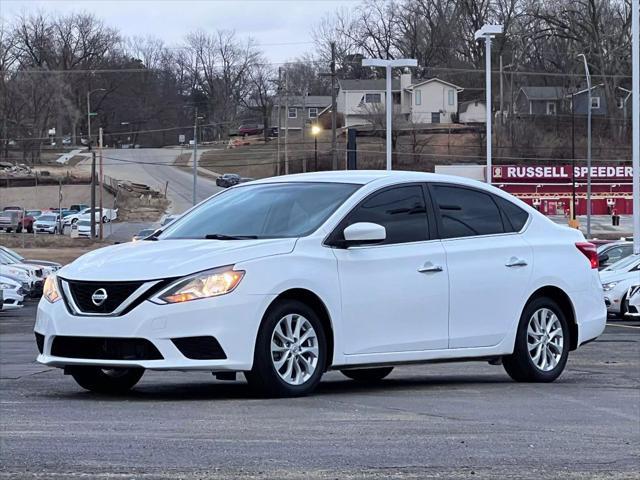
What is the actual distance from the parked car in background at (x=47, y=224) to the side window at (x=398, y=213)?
209ft

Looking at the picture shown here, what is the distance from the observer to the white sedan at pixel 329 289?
797 centimetres

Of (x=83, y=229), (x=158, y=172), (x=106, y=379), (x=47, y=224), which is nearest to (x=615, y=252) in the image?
(x=106, y=379)

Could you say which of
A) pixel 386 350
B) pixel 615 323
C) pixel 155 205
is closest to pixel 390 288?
pixel 386 350

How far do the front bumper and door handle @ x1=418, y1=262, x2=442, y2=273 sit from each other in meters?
1.62

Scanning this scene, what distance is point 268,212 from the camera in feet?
29.5

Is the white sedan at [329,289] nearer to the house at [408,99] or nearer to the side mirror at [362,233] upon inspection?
the side mirror at [362,233]

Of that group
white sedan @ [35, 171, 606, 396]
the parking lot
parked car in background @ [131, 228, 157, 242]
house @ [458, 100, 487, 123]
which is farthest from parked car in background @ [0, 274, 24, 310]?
house @ [458, 100, 487, 123]

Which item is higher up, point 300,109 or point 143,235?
point 300,109

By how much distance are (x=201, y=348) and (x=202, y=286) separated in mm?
431

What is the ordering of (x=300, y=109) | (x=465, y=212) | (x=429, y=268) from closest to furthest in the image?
(x=429, y=268)
(x=465, y=212)
(x=300, y=109)

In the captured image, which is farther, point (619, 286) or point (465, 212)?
point (619, 286)

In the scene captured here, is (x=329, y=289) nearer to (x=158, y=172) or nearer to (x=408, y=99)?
(x=158, y=172)

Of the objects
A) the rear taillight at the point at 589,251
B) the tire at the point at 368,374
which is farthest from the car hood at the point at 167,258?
the rear taillight at the point at 589,251

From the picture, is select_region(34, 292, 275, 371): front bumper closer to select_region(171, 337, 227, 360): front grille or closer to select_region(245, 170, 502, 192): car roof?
select_region(171, 337, 227, 360): front grille
